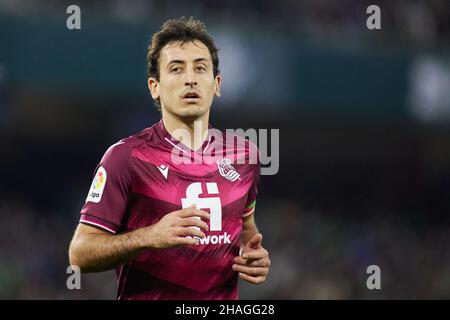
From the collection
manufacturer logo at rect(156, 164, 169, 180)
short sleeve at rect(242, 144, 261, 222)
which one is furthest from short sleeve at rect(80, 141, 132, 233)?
short sleeve at rect(242, 144, 261, 222)

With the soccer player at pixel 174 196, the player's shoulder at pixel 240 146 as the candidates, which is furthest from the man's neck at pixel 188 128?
the player's shoulder at pixel 240 146

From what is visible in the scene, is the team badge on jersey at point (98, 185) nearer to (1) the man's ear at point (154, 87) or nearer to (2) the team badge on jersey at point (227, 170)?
(1) the man's ear at point (154, 87)

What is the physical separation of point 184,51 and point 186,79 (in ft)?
0.64

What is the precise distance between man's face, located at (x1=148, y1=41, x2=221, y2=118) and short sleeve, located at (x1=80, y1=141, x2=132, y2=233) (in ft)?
1.40

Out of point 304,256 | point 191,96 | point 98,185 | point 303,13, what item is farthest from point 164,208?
point 303,13

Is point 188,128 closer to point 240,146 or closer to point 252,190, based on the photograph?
point 240,146

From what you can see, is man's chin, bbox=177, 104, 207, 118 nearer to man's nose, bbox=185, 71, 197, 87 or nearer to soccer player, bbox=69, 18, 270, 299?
soccer player, bbox=69, 18, 270, 299

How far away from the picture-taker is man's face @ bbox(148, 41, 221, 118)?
4887 millimetres

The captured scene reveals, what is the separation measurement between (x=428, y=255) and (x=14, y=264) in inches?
303

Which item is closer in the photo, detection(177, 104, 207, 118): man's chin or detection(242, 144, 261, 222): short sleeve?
detection(177, 104, 207, 118): man's chin

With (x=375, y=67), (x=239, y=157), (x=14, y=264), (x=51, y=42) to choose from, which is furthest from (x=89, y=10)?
(x=239, y=157)

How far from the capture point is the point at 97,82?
1384 centimetres

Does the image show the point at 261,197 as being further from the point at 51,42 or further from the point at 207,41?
the point at 207,41

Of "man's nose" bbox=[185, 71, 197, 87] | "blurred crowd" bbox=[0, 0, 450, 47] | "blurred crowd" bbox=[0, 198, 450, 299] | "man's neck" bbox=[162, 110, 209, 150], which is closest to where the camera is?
"man's nose" bbox=[185, 71, 197, 87]
